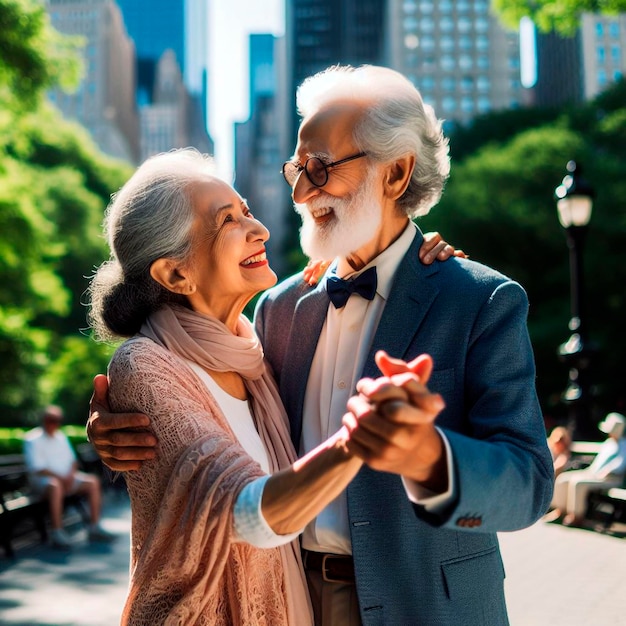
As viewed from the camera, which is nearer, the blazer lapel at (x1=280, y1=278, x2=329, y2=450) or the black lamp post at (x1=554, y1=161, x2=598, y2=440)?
the blazer lapel at (x1=280, y1=278, x2=329, y2=450)

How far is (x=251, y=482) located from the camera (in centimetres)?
205

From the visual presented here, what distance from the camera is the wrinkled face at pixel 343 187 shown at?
274cm

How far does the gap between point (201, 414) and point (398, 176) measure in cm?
106

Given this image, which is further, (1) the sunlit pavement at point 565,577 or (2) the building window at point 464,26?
(2) the building window at point 464,26

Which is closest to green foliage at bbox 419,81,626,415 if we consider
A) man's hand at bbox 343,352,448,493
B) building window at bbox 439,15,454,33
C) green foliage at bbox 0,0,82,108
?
green foliage at bbox 0,0,82,108

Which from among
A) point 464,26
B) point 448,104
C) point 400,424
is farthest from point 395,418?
point 464,26

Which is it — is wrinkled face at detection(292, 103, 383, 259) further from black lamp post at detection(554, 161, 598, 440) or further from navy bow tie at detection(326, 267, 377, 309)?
black lamp post at detection(554, 161, 598, 440)

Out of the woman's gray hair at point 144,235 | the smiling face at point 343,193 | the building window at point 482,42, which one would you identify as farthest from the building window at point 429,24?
the woman's gray hair at point 144,235

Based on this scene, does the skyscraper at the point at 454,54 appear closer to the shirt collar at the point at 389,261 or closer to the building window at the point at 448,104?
the building window at the point at 448,104

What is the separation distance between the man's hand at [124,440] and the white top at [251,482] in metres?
0.27

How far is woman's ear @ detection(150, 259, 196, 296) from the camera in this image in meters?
2.63

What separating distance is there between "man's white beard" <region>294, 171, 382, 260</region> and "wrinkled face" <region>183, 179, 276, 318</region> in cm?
21

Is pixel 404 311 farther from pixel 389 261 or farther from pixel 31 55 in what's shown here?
pixel 31 55

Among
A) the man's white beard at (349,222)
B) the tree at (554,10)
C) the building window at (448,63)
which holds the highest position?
the building window at (448,63)
